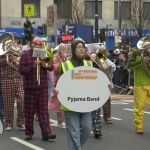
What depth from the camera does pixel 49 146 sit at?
923 cm

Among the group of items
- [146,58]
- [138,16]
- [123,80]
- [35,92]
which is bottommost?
[123,80]

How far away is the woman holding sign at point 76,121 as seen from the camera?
738 cm

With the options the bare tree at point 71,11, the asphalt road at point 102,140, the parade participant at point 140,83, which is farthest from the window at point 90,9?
the parade participant at point 140,83

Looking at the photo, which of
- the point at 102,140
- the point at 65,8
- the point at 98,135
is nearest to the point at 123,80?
the point at 98,135

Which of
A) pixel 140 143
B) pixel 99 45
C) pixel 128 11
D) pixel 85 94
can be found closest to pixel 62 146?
pixel 140 143

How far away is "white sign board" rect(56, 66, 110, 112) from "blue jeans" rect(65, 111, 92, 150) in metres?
0.15

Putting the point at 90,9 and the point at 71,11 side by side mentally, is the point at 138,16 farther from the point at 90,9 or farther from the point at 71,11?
the point at 90,9

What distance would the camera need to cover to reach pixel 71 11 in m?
45.6

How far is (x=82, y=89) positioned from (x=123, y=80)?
15.0 metres

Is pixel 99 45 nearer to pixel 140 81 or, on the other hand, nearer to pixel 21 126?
pixel 140 81

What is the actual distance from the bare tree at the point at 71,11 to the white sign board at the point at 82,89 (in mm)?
37928

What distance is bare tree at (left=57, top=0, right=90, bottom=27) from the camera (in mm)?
45312

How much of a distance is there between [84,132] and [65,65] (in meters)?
0.95

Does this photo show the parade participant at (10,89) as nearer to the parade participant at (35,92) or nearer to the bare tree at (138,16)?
the parade participant at (35,92)
